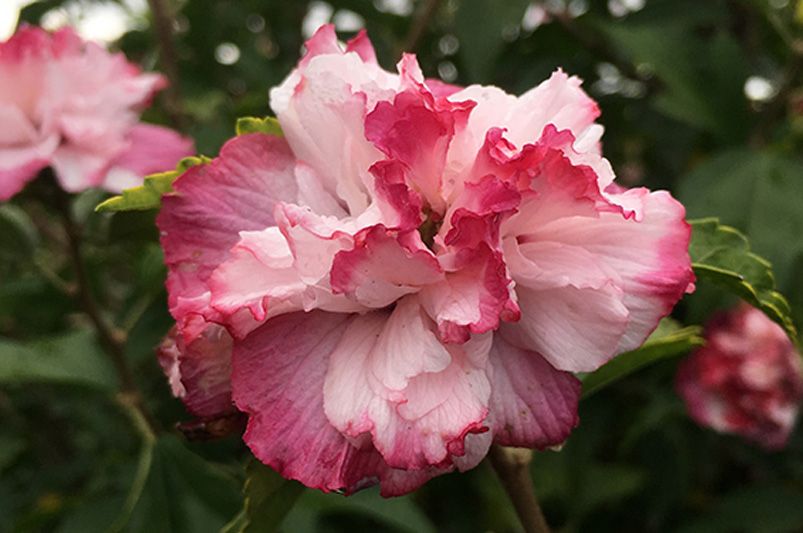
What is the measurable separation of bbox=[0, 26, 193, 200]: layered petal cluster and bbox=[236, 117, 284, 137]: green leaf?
339 mm

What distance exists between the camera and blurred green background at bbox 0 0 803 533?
3.00 feet

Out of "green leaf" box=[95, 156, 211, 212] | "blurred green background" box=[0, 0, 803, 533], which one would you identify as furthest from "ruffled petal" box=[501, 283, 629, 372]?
"blurred green background" box=[0, 0, 803, 533]

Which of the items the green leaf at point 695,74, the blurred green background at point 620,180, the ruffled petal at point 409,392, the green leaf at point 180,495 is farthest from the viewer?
the green leaf at point 695,74

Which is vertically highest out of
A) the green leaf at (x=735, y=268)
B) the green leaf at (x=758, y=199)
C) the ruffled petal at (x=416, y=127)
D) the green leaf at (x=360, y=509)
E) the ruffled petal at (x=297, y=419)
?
the ruffled petal at (x=416, y=127)

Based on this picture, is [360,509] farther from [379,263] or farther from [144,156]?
[379,263]

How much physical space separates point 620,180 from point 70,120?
834mm

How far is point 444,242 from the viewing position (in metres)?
0.45

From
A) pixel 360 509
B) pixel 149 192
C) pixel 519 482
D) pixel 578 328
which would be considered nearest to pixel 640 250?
pixel 578 328

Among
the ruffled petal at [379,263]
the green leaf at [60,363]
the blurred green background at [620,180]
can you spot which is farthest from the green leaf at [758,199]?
the green leaf at [60,363]

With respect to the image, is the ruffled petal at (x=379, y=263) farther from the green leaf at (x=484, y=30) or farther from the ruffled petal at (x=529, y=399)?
the green leaf at (x=484, y=30)

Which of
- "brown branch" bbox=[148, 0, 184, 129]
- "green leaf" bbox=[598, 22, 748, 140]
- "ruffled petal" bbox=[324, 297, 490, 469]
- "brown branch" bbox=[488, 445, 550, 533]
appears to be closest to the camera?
"ruffled petal" bbox=[324, 297, 490, 469]

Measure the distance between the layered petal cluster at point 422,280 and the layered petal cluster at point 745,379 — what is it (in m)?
0.69

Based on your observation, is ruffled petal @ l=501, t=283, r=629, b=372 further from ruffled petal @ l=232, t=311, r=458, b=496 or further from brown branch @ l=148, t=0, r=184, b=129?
brown branch @ l=148, t=0, r=184, b=129

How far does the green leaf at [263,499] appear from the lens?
1.63ft
